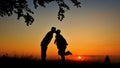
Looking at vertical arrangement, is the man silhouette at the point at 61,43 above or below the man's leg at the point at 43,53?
above

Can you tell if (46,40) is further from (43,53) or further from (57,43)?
(43,53)

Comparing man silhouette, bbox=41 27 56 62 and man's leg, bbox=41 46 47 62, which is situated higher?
man silhouette, bbox=41 27 56 62

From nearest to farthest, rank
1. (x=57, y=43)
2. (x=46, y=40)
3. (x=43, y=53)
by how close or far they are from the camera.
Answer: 1. (x=46, y=40)
2. (x=57, y=43)
3. (x=43, y=53)

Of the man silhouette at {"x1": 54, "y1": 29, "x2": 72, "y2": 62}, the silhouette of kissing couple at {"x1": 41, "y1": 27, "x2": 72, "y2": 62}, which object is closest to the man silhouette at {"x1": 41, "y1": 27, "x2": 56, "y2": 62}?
the silhouette of kissing couple at {"x1": 41, "y1": 27, "x2": 72, "y2": 62}

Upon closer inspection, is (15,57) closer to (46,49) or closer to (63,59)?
(46,49)

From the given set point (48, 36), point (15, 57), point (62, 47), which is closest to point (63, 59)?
point (62, 47)

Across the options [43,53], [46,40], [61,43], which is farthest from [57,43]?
[43,53]

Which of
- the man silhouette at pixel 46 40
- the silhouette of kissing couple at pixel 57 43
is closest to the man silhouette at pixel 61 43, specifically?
the silhouette of kissing couple at pixel 57 43

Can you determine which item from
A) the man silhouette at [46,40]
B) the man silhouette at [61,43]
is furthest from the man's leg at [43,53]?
the man silhouette at [61,43]

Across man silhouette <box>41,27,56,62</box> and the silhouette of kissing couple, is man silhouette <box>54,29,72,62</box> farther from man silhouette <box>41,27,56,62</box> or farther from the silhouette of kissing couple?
man silhouette <box>41,27,56,62</box>

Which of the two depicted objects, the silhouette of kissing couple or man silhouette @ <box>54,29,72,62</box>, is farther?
man silhouette @ <box>54,29,72,62</box>

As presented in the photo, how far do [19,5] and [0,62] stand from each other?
539 cm

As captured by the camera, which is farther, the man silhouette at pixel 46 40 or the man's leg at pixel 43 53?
the man's leg at pixel 43 53

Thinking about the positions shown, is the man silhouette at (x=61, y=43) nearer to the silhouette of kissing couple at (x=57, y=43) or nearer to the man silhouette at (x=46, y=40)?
the silhouette of kissing couple at (x=57, y=43)
